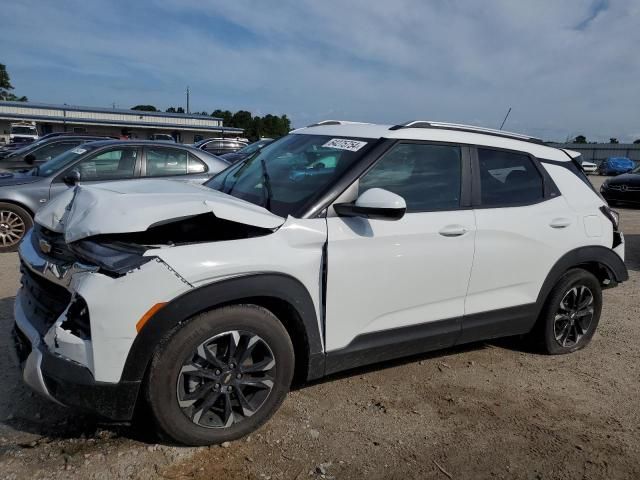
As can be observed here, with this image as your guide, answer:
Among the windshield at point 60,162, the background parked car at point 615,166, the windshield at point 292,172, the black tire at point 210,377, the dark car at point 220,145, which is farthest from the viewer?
the background parked car at point 615,166

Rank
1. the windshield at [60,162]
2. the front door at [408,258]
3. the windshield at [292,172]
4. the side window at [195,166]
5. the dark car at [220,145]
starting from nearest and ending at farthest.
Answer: the front door at [408,258], the windshield at [292,172], the windshield at [60,162], the side window at [195,166], the dark car at [220,145]

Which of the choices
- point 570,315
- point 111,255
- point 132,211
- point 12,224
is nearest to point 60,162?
point 12,224

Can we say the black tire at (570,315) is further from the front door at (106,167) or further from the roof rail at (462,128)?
the front door at (106,167)

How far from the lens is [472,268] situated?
3562 millimetres

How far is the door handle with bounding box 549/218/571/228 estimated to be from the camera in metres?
3.96

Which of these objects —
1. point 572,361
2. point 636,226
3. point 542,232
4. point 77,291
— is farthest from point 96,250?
point 636,226

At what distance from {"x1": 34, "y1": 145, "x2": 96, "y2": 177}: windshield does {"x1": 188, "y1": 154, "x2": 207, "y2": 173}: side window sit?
1369 mm

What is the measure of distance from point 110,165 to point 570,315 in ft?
20.2

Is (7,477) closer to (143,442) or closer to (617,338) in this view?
(143,442)

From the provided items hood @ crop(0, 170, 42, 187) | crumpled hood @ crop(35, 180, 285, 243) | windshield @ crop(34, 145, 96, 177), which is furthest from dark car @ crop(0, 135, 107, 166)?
crumpled hood @ crop(35, 180, 285, 243)

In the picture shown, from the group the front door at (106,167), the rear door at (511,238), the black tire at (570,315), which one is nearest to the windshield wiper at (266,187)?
the rear door at (511,238)

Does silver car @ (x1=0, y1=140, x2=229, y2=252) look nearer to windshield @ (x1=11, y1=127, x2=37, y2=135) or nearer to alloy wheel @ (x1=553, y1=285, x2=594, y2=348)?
alloy wheel @ (x1=553, y1=285, x2=594, y2=348)

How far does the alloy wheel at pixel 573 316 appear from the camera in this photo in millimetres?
4254

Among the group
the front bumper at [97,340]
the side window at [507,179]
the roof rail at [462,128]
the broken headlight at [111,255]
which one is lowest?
the front bumper at [97,340]
